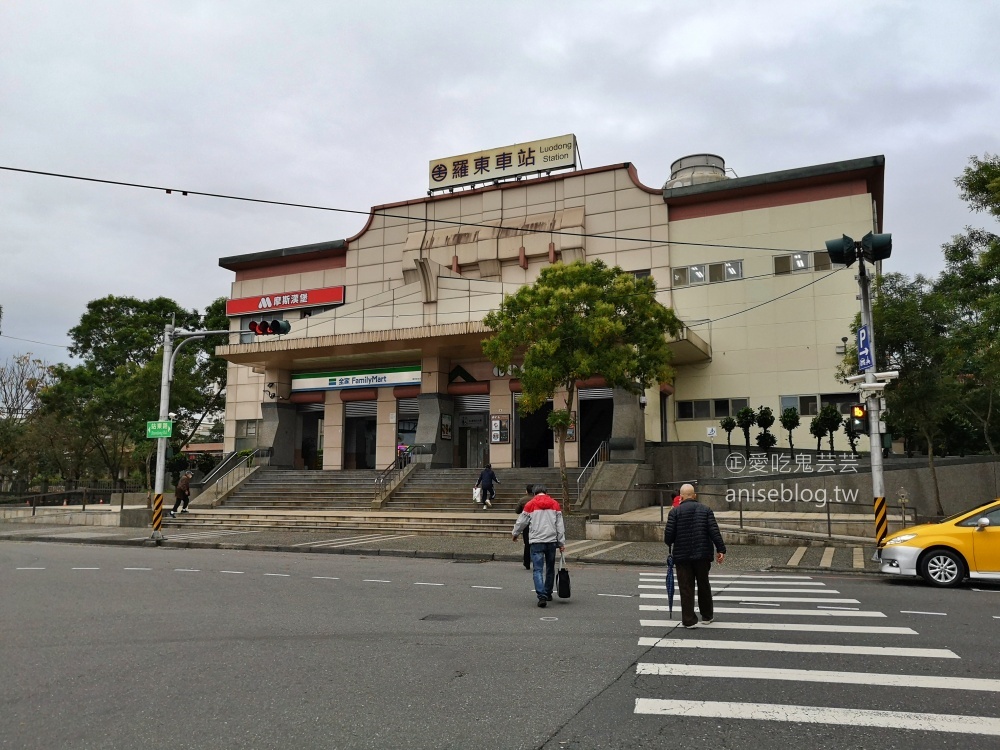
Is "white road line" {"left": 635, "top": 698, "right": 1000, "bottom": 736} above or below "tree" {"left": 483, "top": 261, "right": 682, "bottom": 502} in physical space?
below

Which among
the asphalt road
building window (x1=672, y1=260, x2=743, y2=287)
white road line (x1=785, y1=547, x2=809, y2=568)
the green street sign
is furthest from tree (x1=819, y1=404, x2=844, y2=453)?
the green street sign

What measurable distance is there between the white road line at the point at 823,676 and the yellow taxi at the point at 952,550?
691 cm

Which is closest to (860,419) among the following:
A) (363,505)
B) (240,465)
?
(363,505)

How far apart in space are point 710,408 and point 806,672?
96.8ft

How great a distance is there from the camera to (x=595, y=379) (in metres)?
31.5

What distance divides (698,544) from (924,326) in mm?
18761

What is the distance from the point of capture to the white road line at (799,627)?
26.5 ft

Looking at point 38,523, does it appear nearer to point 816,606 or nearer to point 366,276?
point 366,276

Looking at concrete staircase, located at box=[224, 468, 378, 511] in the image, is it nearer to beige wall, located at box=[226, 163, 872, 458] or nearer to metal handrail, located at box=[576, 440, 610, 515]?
beige wall, located at box=[226, 163, 872, 458]

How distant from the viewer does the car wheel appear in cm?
1190

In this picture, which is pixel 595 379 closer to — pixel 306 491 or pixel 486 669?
pixel 306 491

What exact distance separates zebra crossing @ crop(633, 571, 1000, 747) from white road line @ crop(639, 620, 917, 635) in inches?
0.4

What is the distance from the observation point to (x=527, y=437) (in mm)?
35500

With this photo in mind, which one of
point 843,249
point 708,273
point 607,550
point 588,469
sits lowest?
point 607,550
